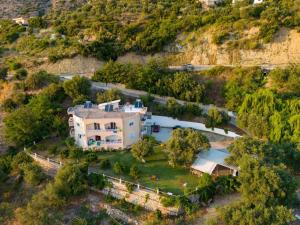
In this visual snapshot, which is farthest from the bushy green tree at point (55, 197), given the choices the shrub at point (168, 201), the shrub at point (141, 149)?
the shrub at point (168, 201)

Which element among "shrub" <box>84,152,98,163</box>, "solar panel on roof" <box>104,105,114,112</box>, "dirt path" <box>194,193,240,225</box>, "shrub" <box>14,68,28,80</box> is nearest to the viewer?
"dirt path" <box>194,193,240,225</box>

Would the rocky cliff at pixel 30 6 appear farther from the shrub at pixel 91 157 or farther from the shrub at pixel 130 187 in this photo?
the shrub at pixel 130 187

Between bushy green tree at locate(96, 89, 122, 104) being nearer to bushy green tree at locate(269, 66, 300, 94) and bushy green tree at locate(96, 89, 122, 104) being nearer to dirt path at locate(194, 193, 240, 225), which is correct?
dirt path at locate(194, 193, 240, 225)

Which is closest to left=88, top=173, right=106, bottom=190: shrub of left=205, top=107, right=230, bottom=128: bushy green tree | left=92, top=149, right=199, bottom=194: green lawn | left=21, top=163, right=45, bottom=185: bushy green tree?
left=92, top=149, right=199, bottom=194: green lawn

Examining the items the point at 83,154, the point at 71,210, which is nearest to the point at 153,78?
the point at 83,154

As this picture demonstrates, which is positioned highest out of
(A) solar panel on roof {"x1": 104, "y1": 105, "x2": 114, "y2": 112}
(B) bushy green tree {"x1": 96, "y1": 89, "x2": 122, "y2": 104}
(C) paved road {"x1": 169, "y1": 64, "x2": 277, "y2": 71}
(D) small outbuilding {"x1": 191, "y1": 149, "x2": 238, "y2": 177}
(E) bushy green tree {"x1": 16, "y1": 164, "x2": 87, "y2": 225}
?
(C) paved road {"x1": 169, "y1": 64, "x2": 277, "y2": 71}

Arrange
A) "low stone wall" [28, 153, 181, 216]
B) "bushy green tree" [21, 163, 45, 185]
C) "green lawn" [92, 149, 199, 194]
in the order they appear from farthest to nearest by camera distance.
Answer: "bushy green tree" [21, 163, 45, 185], "green lawn" [92, 149, 199, 194], "low stone wall" [28, 153, 181, 216]

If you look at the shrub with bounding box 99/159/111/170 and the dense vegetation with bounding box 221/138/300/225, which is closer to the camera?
the dense vegetation with bounding box 221/138/300/225
